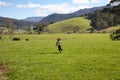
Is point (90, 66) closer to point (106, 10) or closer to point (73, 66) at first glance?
point (73, 66)

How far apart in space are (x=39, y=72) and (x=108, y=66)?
22.8 feet

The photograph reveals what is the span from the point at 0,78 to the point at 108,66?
1067cm

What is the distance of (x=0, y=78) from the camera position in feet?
75.1

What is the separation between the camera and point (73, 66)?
28156 millimetres

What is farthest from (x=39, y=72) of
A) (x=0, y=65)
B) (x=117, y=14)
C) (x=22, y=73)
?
(x=117, y=14)

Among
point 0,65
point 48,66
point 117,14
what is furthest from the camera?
point 117,14

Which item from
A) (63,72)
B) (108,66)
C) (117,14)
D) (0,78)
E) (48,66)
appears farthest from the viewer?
(117,14)

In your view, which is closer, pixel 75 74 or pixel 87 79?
pixel 87 79

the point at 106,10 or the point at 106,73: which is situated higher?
the point at 106,10

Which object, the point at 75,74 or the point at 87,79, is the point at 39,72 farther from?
the point at 87,79

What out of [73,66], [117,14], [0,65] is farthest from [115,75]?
[117,14]

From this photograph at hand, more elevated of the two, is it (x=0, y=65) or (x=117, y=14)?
(x=117, y=14)

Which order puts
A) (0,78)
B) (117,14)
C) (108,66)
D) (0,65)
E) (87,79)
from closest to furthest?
(87,79) < (0,78) < (108,66) < (0,65) < (117,14)

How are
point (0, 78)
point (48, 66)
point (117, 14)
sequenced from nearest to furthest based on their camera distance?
point (0, 78) → point (48, 66) → point (117, 14)
